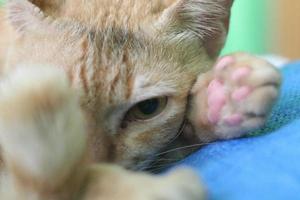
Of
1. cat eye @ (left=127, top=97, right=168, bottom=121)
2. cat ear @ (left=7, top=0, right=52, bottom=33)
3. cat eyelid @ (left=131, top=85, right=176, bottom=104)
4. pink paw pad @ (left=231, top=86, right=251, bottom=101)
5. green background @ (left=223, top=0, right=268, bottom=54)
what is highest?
pink paw pad @ (left=231, top=86, right=251, bottom=101)

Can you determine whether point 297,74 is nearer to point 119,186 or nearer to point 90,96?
point 90,96

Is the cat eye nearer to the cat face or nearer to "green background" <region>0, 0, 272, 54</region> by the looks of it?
the cat face

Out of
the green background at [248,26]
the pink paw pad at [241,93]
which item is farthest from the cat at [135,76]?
the green background at [248,26]

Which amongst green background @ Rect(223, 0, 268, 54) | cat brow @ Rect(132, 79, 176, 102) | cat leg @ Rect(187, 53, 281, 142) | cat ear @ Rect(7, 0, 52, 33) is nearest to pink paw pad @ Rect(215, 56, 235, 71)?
cat leg @ Rect(187, 53, 281, 142)

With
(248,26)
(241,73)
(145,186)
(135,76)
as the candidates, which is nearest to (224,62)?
(241,73)

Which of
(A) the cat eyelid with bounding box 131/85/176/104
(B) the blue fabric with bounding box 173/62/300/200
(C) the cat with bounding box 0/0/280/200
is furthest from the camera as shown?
(A) the cat eyelid with bounding box 131/85/176/104

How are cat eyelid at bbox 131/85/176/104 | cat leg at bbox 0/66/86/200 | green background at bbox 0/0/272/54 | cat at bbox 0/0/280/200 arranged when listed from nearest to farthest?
cat leg at bbox 0/66/86/200 < cat at bbox 0/0/280/200 < cat eyelid at bbox 131/85/176/104 < green background at bbox 0/0/272/54

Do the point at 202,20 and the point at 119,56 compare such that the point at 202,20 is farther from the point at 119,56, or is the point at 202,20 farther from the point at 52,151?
the point at 52,151
